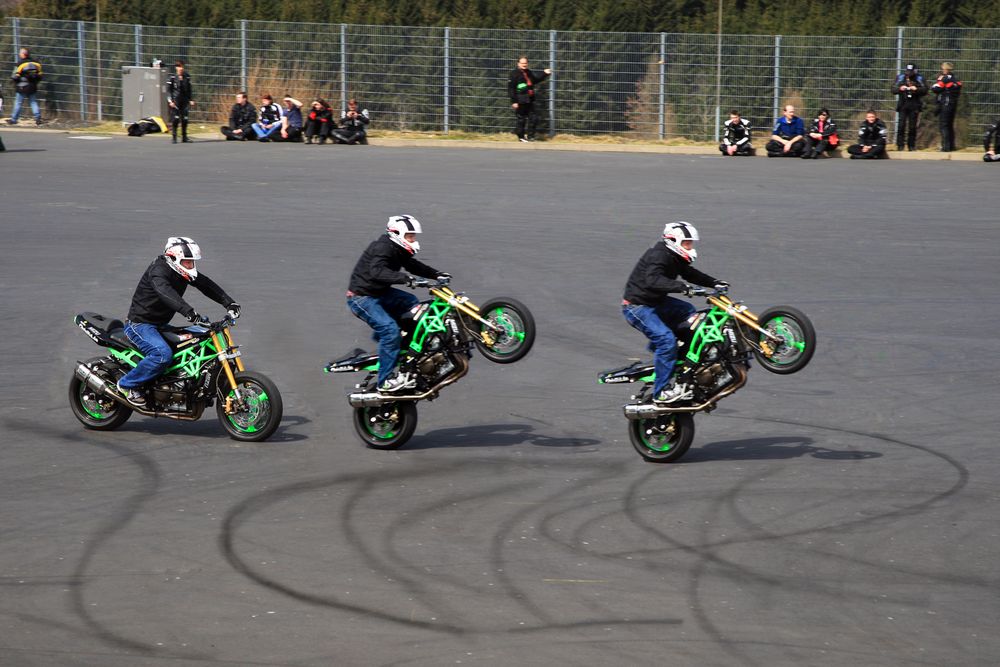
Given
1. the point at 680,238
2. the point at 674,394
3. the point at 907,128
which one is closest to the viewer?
the point at 674,394

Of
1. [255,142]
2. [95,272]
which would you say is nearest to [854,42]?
[255,142]

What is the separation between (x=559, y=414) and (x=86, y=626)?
654cm

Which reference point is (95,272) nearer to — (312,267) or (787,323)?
(312,267)

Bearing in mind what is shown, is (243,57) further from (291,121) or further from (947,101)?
(947,101)

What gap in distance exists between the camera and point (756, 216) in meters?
25.7

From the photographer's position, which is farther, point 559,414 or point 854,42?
point 854,42

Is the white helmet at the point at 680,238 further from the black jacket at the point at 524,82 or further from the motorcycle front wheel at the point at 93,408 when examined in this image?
the black jacket at the point at 524,82

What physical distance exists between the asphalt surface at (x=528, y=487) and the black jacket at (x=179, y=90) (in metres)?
12.0

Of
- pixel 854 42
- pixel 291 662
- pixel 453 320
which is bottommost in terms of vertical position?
pixel 291 662

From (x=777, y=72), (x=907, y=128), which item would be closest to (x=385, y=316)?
(x=907, y=128)

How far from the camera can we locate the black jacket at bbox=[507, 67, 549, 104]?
120ft

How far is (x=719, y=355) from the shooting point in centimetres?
1225

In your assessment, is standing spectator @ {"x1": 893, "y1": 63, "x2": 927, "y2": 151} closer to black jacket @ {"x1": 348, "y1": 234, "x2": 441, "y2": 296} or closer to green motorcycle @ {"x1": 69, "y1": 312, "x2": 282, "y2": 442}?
black jacket @ {"x1": 348, "y1": 234, "x2": 441, "y2": 296}

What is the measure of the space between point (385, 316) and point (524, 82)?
80.6 feet
